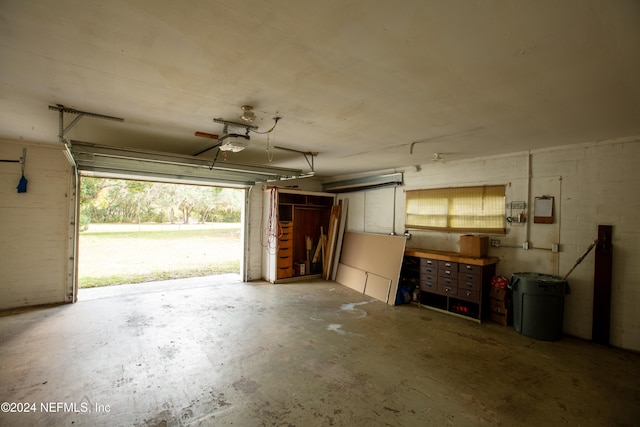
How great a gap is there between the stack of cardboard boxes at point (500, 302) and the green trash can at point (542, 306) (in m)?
0.32

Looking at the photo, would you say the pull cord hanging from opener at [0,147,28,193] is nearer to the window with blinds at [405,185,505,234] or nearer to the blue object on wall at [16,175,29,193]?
the blue object on wall at [16,175,29,193]

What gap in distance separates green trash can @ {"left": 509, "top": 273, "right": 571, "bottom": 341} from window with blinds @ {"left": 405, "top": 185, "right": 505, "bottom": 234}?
3.32 feet

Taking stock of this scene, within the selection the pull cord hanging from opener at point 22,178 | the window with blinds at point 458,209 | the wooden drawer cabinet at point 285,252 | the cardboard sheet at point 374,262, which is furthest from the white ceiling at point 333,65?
the wooden drawer cabinet at point 285,252

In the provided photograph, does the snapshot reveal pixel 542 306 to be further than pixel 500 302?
No

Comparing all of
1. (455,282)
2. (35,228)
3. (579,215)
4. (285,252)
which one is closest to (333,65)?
(455,282)

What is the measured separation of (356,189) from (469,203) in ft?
9.09

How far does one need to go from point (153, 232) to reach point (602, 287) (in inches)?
584

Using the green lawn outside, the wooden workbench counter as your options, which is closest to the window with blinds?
the wooden workbench counter

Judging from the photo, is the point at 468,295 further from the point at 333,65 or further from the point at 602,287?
the point at 333,65

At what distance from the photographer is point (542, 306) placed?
363 cm

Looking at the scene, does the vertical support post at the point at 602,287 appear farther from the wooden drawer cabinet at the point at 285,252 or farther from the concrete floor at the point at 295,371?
the wooden drawer cabinet at the point at 285,252

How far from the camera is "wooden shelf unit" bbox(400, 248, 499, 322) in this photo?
4.24 metres

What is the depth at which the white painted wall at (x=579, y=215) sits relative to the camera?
3420mm

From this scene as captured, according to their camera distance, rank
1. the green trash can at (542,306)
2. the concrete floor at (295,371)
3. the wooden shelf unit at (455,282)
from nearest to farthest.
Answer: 1. the concrete floor at (295,371)
2. the green trash can at (542,306)
3. the wooden shelf unit at (455,282)
